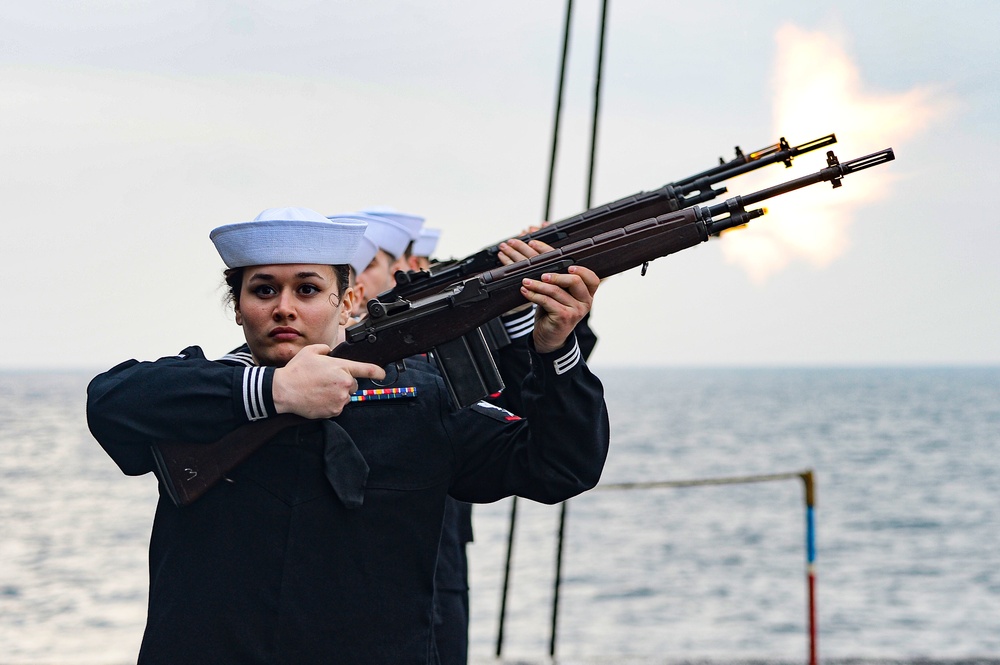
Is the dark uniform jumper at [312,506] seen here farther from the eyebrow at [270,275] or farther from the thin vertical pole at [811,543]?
the thin vertical pole at [811,543]

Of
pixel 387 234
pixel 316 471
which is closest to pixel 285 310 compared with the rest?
pixel 316 471

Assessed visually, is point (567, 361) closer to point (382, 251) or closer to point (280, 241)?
point (280, 241)

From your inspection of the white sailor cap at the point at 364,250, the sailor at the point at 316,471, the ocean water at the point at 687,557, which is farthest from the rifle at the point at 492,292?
the ocean water at the point at 687,557

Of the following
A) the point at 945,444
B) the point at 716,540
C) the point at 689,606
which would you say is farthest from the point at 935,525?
the point at 945,444

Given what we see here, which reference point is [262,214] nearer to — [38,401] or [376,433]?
[376,433]

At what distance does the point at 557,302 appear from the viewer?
257cm

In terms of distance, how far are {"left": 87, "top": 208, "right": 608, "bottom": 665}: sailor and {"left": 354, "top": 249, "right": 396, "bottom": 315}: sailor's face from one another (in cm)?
224

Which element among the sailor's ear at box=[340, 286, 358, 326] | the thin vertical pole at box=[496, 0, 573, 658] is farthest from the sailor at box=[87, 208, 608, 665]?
the thin vertical pole at box=[496, 0, 573, 658]

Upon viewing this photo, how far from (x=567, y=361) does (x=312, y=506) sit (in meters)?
0.59

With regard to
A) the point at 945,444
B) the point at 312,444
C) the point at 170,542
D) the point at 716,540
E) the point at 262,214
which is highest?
the point at 945,444

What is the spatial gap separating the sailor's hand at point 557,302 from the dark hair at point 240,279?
0.46 metres

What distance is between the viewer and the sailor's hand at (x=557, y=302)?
254cm

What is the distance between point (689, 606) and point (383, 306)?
23963 millimetres

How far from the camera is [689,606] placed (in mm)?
25797
